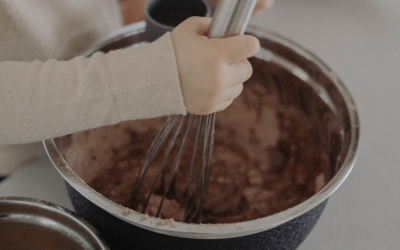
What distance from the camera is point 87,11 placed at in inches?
19.0

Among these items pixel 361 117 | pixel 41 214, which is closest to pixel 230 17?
pixel 41 214

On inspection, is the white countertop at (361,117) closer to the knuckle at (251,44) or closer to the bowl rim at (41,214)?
the bowl rim at (41,214)

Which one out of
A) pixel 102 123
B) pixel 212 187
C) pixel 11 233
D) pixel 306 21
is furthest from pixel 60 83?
pixel 306 21

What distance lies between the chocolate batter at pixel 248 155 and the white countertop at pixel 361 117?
2.3 inches

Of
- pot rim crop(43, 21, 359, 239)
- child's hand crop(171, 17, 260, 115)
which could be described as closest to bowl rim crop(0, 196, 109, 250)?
pot rim crop(43, 21, 359, 239)

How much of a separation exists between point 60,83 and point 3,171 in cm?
24

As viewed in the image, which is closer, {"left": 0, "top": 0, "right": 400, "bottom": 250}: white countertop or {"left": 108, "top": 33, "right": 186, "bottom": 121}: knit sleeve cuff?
{"left": 108, "top": 33, "right": 186, "bottom": 121}: knit sleeve cuff

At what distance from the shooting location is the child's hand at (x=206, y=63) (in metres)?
0.28

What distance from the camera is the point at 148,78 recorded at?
0.96 ft

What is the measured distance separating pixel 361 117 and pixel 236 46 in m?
0.38

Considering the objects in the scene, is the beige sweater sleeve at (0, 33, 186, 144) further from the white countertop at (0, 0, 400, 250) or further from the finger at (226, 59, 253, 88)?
the white countertop at (0, 0, 400, 250)

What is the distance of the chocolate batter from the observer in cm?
43

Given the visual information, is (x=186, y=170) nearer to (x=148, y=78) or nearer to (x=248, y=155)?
(x=248, y=155)

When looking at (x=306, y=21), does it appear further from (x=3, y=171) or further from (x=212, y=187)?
(x=3, y=171)
